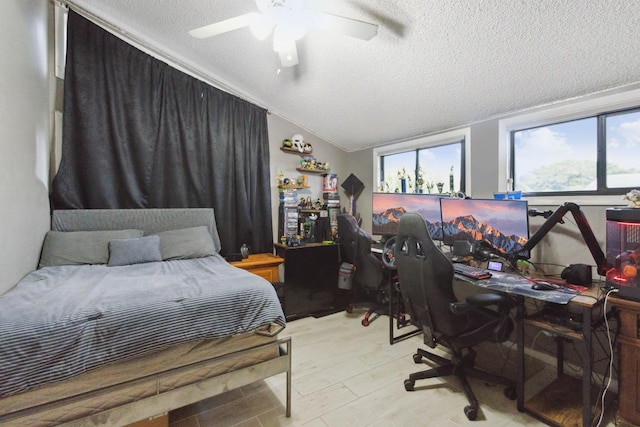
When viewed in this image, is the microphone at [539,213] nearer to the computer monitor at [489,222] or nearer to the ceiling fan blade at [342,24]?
the computer monitor at [489,222]

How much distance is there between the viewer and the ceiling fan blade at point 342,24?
161cm

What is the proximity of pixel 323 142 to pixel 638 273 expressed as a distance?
3.30m

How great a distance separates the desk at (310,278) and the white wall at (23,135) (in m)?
2.03

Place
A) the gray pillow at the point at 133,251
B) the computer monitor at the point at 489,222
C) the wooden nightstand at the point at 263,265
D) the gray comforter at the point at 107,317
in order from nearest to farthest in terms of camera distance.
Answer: the gray comforter at the point at 107,317
the computer monitor at the point at 489,222
the gray pillow at the point at 133,251
the wooden nightstand at the point at 263,265

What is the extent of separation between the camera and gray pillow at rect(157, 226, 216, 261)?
101 inches

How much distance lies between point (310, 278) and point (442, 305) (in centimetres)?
176

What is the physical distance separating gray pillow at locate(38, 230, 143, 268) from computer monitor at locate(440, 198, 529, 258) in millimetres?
2964

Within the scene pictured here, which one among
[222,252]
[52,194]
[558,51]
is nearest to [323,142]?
[222,252]

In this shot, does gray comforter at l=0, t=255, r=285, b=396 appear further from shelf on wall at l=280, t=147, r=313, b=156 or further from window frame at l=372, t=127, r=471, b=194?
window frame at l=372, t=127, r=471, b=194

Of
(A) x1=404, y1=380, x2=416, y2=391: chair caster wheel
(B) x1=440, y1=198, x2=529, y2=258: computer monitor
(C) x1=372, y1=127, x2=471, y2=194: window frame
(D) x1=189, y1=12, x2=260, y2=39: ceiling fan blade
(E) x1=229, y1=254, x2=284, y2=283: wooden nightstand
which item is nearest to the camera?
(D) x1=189, y1=12, x2=260, y2=39: ceiling fan blade

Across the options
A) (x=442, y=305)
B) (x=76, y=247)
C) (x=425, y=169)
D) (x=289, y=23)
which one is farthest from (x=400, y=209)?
(x=76, y=247)

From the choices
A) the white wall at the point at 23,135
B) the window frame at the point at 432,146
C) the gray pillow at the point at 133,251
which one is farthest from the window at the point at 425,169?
the white wall at the point at 23,135

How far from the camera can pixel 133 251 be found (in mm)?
2344

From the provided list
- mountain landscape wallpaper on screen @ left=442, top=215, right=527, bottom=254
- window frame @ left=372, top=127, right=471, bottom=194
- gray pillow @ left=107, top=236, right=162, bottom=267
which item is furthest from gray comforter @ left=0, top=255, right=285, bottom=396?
window frame @ left=372, top=127, right=471, bottom=194
